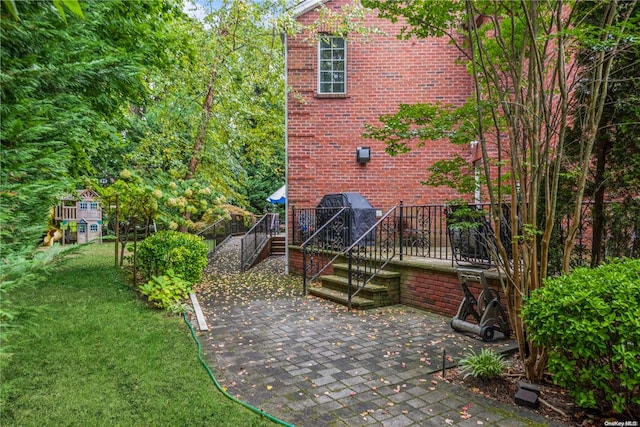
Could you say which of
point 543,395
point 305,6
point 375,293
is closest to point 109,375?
point 543,395

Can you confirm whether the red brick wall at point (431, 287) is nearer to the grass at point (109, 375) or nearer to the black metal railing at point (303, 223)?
the black metal railing at point (303, 223)

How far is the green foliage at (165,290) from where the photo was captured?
5793 mm

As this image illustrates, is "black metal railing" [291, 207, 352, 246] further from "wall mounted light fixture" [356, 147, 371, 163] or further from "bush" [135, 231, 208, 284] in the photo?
"bush" [135, 231, 208, 284]

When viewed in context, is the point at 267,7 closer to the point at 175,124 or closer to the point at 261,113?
the point at 261,113

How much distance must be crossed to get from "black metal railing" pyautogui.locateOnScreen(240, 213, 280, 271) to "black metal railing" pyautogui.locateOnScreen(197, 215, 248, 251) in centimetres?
249

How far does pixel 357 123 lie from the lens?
9.84 m

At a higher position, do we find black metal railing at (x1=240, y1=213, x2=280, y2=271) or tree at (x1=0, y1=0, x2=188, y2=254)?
tree at (x1=0, y1=0, x2=188, y2=254)

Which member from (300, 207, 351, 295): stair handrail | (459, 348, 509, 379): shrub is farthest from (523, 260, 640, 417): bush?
(300, 207, 351, 295): stair handrail

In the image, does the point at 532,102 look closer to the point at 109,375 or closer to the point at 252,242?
the point at 109,375

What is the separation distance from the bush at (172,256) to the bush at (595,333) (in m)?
5.61

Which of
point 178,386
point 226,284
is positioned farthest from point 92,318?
point 226,284

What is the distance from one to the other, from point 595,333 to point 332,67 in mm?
8979

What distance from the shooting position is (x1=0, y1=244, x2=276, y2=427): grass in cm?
269

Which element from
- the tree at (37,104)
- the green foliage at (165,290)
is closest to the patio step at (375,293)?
the green foliage at (165,290)
